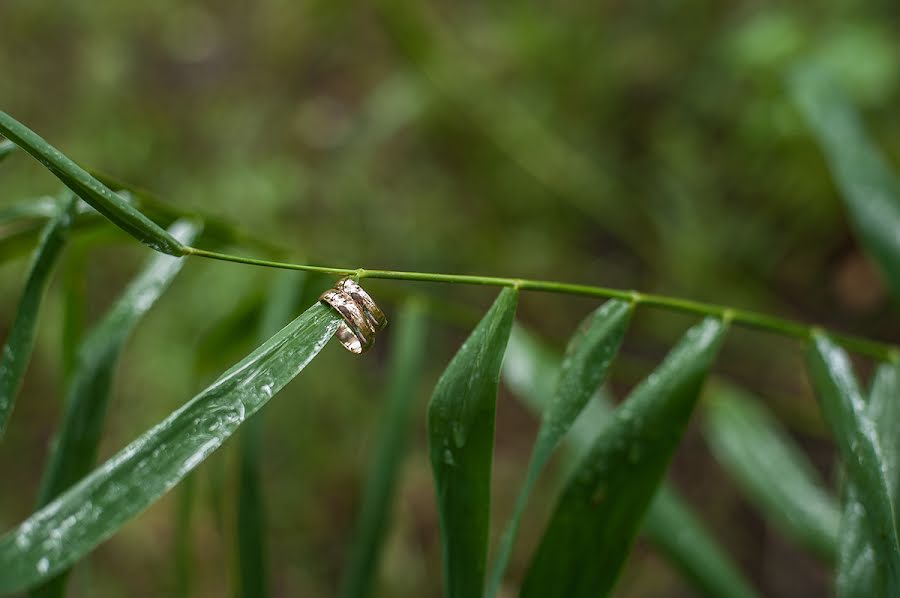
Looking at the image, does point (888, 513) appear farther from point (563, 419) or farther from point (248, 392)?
point (248, 392)

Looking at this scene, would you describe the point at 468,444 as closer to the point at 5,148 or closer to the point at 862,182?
the point at 5,148

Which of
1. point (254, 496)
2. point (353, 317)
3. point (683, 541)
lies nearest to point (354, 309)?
point (353, 317)

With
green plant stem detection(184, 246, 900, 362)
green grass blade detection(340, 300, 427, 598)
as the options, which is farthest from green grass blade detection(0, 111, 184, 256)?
green grass blade detection(340, 300, 427, 598)

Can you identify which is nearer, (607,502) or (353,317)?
(353,317)

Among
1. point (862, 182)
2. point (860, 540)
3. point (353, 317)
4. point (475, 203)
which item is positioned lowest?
point (860, 540)

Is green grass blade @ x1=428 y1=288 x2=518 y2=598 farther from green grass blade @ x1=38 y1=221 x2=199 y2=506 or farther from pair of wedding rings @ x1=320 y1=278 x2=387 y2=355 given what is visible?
green grass blade @ x1=38 y1=221 x2=199 y2=506

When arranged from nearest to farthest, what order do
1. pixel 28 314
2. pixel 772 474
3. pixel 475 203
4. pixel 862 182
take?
pixel 28 314
pixel 862 182
pixel 772 474
pixel 475 203

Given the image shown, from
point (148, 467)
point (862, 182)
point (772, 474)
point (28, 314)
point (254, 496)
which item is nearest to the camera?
point (148, 467)

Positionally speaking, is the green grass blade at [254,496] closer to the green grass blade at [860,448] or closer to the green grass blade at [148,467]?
the green grass blade at [148,467]

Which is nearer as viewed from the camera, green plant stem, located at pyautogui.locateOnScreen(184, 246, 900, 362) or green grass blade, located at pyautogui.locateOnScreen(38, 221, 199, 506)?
green plant stem, located at pyautogui.locateOnScreen(184, 246, 900, 362)
